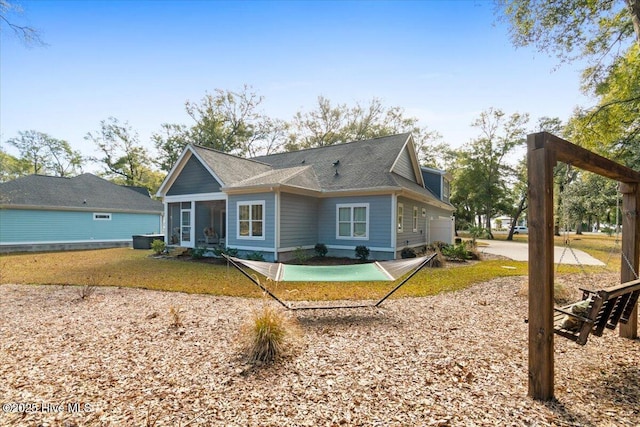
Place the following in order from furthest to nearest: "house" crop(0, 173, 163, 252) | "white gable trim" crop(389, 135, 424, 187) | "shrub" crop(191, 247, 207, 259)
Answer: "house" crop(0, 173, 163, 252) → "white gable trim" crop(389, 135, 424, 187) → "shrub" crop(191, 247, 207, 259)

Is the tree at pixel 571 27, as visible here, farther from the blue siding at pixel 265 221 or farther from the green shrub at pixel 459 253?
the blue siding at pixel 265 221

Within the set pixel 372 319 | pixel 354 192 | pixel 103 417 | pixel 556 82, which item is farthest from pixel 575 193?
pixel 103 417

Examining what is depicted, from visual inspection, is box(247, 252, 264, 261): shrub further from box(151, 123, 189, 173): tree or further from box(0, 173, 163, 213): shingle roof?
box(151, 123, 189, 173): tree

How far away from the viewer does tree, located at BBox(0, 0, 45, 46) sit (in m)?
7.65

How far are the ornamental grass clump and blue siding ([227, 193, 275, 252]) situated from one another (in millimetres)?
7826

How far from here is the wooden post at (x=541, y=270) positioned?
8.34 feet

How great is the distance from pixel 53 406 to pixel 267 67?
13158 mm

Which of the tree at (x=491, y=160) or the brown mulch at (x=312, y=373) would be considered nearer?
the brown mulch at (x=312, y=373)

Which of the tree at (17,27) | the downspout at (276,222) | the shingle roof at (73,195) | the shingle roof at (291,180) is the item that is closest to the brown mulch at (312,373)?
the downspout at (276,222)

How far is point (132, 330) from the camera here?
4281mm

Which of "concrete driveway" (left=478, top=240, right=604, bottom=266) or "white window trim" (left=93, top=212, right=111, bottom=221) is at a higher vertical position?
"white window trim" (left=93, top=212, right=111, bottom=221)

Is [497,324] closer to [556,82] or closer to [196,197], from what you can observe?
[556,82]

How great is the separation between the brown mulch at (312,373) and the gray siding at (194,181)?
8.57m

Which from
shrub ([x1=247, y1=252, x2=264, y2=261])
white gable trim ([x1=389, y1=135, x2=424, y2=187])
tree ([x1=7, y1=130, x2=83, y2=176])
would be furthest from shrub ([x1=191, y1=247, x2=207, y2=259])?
tree ([x1=7, y1=130, x2=83, y2=176])
